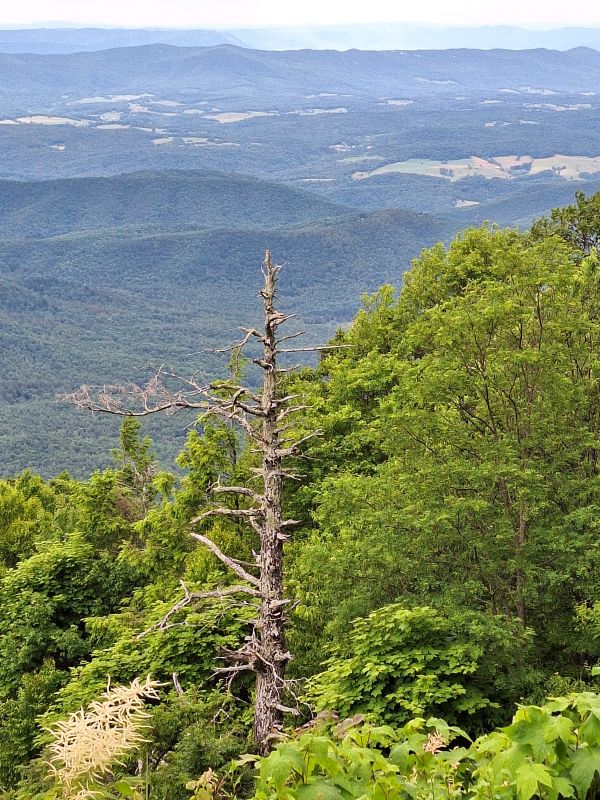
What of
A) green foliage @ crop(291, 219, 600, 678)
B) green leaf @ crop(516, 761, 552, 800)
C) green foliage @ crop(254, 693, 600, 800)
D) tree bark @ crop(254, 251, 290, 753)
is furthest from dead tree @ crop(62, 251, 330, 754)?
green leaf @ crop(516, 761, 552, 800)

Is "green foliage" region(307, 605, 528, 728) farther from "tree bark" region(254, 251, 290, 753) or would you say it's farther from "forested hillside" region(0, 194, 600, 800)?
"tree bark" region(254, 251, 290, 753)

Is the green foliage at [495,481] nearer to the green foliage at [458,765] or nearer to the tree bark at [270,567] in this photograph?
the tree bark at [270,567]

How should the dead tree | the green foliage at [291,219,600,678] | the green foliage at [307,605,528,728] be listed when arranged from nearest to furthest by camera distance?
the green foliage at [307,605,528,728], the dead tree, the green foliage at [291,219,600,678]

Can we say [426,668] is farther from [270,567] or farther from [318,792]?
[318,792]

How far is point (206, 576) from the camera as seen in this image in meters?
21.2

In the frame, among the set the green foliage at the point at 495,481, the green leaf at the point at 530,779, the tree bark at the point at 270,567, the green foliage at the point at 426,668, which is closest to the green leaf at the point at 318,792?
the green leaf at the point at 530,779

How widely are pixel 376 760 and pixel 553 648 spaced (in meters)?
12.0

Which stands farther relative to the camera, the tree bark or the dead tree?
the tree bark

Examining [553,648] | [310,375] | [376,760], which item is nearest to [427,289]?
[310,375]

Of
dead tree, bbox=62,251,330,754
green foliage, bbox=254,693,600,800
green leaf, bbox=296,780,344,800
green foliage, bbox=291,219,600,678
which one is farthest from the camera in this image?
green foliage, bbox=291,219,600,678

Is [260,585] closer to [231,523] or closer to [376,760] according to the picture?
[376,760]

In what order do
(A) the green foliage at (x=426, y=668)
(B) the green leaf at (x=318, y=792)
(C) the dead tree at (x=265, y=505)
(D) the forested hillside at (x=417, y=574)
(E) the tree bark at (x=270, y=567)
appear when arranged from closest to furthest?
(B) the green leaf at (x=318, y=792)
(A) the green foliage at (x=426, y=668)
(D) the forested hillside at (x=417, y=574)
(C) the dead tree at (x=265, y=505)
(E) the tree bark at (x=270, y=567)

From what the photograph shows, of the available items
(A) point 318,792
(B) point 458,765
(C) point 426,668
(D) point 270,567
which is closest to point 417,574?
(C) point 426,668

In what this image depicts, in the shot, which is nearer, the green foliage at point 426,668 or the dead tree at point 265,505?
the green foliage at point 426,668
